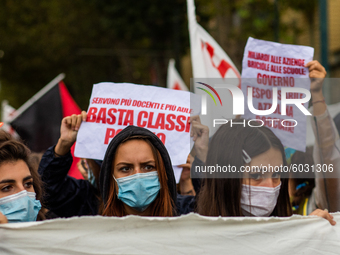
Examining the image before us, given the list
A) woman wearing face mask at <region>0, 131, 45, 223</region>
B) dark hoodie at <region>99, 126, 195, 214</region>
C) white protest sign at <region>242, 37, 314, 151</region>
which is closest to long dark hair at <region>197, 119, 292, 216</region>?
dark hoodie at <region>99, 126, 195, 214</region>

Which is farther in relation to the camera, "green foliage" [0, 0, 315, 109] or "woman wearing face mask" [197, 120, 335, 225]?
"green foliage" [0, 0, 315, 109]

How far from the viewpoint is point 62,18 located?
19.0m

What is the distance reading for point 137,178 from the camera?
269 cm

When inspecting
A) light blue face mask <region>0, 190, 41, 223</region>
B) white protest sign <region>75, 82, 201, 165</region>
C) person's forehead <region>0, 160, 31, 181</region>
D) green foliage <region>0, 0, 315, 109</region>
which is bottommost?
light blue face mask <region>0, 190, 41, 223</region>

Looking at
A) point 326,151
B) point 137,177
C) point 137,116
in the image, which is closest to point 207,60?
point 137,116

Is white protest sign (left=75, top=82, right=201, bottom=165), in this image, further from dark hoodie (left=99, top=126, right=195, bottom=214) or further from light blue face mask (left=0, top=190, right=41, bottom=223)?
light blue face mask (left=0, top=190, right=41, bottom=223)

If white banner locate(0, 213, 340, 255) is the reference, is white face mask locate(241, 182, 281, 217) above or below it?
above

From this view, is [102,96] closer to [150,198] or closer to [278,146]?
[150,198]

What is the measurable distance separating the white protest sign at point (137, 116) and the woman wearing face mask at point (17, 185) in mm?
580

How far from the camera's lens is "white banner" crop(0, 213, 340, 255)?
2057 mm

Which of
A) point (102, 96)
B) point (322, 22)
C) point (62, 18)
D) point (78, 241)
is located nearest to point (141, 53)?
point (62, 18)

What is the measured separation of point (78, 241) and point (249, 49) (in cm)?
215

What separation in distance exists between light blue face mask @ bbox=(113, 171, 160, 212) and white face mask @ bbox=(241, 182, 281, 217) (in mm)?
517

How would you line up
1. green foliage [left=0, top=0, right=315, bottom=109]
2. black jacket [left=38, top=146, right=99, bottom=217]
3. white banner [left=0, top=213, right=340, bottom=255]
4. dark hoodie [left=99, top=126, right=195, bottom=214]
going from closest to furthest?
white banner [left=0, top=213, right=340, bottom=255], dark hoodie [left=99, top=126, right=195, bottom=214], black jacket [left=38, top=146, right=99, bottom=217], green foliage [left=0, top=0, right=315, bottom=109]
